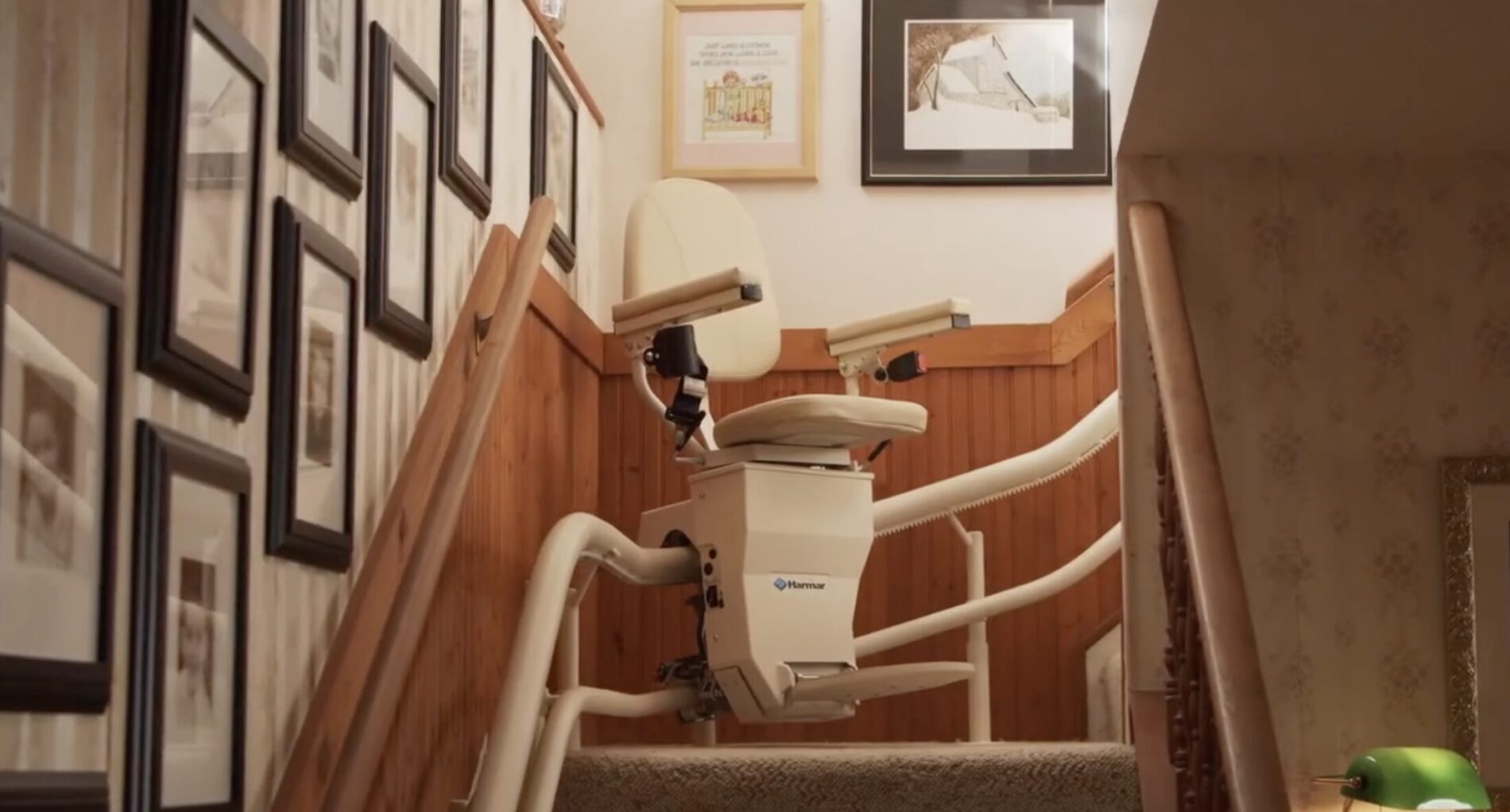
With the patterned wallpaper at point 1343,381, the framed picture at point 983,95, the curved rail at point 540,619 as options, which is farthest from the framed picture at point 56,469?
the framed picture at point 983,95

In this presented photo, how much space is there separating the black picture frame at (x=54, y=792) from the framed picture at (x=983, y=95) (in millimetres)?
3612

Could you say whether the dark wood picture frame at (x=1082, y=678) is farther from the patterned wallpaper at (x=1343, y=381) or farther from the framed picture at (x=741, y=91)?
the framed picture at (x=741, y=91)

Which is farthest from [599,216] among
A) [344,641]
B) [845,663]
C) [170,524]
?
[170,524]

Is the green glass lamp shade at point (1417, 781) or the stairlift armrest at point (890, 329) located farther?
the stairlift armrest at point (890, 329)

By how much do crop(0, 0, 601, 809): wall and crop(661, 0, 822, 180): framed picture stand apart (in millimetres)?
1406

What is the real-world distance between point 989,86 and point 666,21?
0.95 m

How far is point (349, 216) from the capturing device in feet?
10.0

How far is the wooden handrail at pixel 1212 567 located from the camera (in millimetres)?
2260

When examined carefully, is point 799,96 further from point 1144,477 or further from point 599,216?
point 1144,477

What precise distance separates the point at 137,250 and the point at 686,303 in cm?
179

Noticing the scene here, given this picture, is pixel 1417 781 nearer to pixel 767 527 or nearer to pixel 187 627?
pixel 767 527

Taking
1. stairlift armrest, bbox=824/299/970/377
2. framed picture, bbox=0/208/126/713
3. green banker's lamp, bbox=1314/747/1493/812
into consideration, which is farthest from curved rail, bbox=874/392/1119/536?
framed picture, bbox=0/208/126/713

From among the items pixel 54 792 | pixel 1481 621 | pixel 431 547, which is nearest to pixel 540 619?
pixel 431 547

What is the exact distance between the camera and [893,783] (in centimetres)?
360
